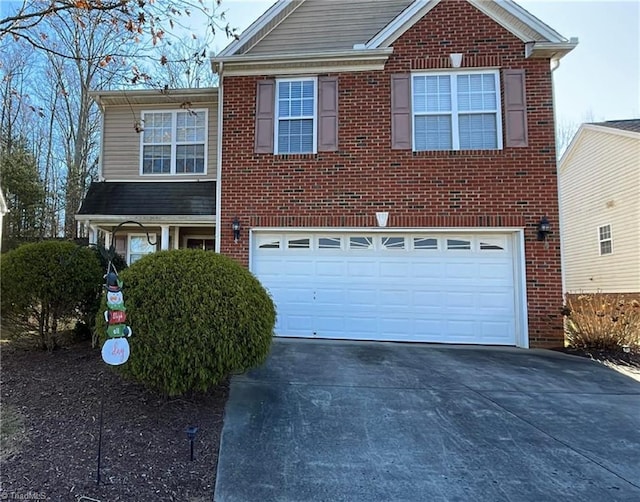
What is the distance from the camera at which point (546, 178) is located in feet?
27.2

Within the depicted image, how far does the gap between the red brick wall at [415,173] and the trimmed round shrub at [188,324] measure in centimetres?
417

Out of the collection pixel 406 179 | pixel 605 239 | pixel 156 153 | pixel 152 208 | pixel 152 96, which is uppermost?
pixel 152 96

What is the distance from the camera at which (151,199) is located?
9.95 metres

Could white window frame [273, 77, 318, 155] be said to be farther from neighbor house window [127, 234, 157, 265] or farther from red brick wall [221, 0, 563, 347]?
neighbor house window [127, 234, 157, 265]

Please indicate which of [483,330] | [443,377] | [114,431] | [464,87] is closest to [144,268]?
[114,431]

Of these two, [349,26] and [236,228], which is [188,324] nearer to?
[236,228]

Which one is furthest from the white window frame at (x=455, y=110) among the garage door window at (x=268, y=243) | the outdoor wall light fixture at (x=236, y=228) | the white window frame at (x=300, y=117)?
the outdoor wall light fixture at (x=236, y=228)

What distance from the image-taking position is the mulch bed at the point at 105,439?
3139 mm

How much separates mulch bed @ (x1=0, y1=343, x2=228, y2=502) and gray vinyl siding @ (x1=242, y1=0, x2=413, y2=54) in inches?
313

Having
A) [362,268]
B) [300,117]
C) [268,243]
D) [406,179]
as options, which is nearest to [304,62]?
[300,117]

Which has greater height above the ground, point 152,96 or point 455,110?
point 152,96

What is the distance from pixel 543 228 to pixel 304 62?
6106mm

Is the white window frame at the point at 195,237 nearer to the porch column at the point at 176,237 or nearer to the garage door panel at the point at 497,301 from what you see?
the porch column at the point at 176,237

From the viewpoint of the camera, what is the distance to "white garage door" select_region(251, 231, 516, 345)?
841 centimetres
